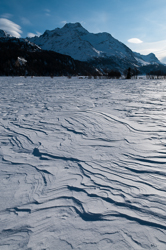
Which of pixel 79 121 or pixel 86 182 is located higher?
pixel 79 121

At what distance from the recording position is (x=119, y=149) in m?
2.06

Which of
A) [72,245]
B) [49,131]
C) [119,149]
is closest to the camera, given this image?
[72,245]

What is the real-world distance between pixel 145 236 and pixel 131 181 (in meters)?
0.52

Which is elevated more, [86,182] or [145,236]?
[86,182]

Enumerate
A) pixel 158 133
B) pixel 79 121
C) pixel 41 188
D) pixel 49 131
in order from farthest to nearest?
pixel 79 121 < pixel 49 131 < pixel 158 133 < pixel 41 188

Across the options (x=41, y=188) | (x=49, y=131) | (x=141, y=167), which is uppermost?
(x=49, y=131)

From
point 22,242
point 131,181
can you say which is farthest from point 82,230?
point 131,181

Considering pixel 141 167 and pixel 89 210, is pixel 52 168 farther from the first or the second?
pixel 141 167

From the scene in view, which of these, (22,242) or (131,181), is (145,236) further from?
(22,242)

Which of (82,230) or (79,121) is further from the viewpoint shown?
(79,121)

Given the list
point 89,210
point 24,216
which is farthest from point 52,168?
point 89,210

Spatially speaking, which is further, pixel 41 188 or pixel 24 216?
pixel 41 188

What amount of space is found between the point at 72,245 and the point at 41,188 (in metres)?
0.61

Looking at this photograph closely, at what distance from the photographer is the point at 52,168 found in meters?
1.71
